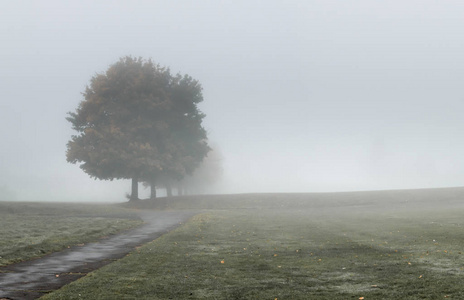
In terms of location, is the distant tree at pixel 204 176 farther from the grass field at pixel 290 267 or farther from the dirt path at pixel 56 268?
the dirt path at pixel 56 268

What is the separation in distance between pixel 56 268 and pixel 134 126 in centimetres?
4707

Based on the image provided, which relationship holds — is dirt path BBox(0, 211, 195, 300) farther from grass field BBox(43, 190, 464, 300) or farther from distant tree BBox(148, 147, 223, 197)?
distant tree BBox(148, 147, 223, 197)

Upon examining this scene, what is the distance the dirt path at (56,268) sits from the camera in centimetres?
1039

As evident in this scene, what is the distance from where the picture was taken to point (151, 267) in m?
13.2

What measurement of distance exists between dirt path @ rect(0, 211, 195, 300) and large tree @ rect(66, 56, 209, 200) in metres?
37.8

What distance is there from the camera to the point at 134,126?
5934 centimetres

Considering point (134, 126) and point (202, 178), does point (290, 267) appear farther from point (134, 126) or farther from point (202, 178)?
point (202, 178)

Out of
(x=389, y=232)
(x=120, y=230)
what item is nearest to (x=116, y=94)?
(x=120, y=230)

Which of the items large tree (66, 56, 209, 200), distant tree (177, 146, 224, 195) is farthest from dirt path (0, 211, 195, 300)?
distant tree (177, 146, 224, 195)

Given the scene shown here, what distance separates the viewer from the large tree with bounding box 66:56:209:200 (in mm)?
57531

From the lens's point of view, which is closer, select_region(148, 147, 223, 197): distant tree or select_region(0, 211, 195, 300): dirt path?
select_region(0, 211, 195, 300): dirt path

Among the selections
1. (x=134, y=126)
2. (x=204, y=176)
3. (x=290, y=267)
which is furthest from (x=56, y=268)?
(x=204, y=176)

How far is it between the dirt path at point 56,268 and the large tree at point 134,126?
3781cm

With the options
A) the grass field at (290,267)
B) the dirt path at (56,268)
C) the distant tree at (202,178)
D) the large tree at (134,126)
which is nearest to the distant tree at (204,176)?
the distant tree at (202,178)
